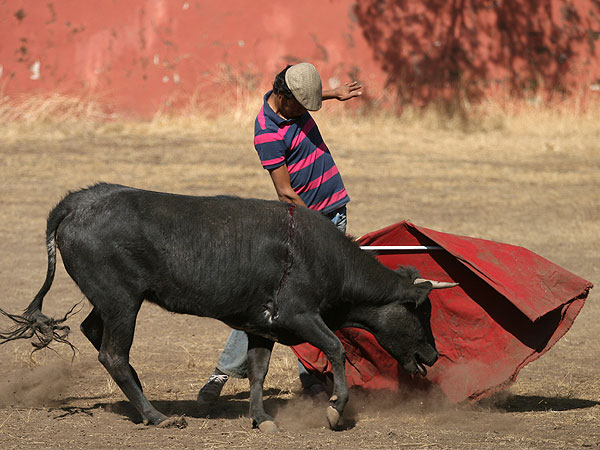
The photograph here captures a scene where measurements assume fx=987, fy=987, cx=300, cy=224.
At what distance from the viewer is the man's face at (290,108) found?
19.8 feet

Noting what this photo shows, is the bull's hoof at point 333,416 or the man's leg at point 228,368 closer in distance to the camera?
the bull's hoof at point 333,416

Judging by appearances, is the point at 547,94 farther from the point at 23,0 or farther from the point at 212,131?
the point at 23,0

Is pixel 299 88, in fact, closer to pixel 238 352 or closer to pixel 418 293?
pixel 418 293

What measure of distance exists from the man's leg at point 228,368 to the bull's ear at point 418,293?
1.13 m

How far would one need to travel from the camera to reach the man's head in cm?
588

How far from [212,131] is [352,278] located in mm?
11806

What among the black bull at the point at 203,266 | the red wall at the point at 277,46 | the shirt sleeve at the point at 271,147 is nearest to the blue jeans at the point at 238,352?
the black bull at the point at 203,266

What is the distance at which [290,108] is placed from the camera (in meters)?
6.05

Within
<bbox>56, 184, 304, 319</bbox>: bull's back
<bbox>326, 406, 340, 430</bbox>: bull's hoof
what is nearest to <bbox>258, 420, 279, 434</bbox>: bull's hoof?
<bbox>326, 406, 340, 430</bbox>: bull's hoof

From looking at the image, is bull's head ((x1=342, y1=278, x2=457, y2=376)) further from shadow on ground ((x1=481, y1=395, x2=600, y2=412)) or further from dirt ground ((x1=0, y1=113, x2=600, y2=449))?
shadow on ground ((x1=481, y1=395, x2=600, y2=412))

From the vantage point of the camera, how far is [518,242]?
1204 centimetres

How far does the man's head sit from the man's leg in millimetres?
1560

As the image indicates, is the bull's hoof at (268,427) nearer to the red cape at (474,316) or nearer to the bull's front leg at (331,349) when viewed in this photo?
the bull's front leg at (331,349)

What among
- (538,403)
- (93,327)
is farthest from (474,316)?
(93,327)
